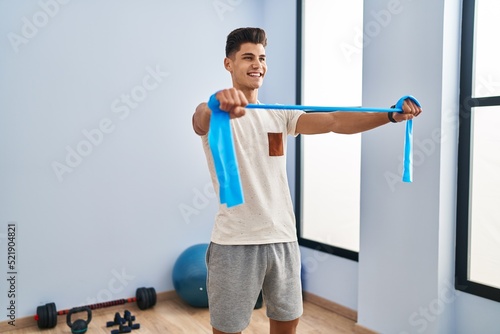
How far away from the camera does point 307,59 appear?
144 inches

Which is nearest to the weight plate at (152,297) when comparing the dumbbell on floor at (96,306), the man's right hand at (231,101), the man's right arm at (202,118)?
the dumbbell on floor at (96,306)

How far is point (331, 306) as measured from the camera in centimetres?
335

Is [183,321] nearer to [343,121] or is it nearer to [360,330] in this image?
[360,330]

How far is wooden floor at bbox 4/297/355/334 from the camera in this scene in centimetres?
300

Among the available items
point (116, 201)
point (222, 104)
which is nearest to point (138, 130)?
point (116, 201)

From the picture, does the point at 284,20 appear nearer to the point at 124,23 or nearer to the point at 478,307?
the point at 124,23

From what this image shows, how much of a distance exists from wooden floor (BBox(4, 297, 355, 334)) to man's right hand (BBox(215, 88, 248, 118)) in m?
2.02

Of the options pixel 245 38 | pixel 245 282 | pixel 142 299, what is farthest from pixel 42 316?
pixel 245 38

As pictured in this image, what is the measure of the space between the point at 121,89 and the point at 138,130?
1.05 ft

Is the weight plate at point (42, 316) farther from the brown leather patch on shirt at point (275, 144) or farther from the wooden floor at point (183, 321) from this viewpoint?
the brown leather patch on shirt at point (275, 144)

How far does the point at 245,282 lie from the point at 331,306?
6.15 ft

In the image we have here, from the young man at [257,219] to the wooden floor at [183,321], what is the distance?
4.42 feet

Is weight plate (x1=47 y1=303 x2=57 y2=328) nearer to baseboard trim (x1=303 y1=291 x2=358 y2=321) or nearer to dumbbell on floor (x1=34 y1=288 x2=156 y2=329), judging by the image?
dumbbell on floor (x1=34 y1=288 x2=156 y2=329)

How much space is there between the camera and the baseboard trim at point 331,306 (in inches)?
125
